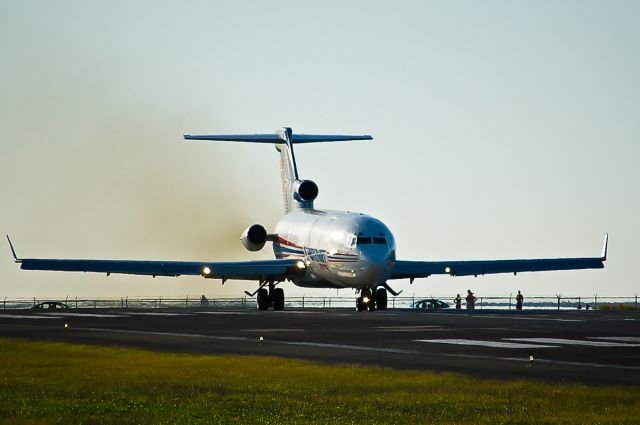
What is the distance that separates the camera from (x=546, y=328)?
4300cm

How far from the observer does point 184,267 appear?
70438 mm

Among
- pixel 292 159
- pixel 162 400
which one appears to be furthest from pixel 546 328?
pixel 292 159

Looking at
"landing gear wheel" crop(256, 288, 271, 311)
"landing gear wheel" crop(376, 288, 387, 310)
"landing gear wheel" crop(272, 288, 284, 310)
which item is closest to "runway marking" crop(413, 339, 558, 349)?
"landing gear wheel" crop(376, 288, 387, 310)

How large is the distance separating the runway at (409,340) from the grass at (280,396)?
216 centimetres

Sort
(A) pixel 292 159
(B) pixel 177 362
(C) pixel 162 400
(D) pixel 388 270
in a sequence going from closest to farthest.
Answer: (C) pixel 162 400
(B) pixel 177 362
(D) pixel 388 270
(A) pixel 292 159

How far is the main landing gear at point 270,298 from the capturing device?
242ft

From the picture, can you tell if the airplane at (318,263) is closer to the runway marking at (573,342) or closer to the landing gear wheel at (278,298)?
the landing gear wheel at (278,298)

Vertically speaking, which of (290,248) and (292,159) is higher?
(292,159)

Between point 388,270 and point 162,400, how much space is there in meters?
46.3

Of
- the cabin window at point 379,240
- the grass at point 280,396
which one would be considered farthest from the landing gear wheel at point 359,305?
the grass at point 280,396

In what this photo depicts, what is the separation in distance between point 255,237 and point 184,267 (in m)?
7.94

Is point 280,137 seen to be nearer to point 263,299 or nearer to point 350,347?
point 263,299

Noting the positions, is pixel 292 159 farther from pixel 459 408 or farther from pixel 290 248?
pixel 459 408

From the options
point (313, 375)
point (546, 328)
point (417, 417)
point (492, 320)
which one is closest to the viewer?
point (417, 417)
